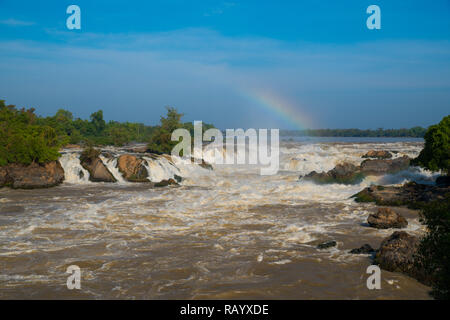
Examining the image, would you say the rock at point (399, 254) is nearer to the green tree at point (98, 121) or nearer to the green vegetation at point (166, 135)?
the green vegetation at point (166, 135)

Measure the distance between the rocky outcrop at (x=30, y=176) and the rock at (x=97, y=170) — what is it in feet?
6.66

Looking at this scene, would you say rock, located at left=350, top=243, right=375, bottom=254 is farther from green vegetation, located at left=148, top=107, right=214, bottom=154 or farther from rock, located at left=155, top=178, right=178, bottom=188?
green vegetation, located at left=148, top=107, right=214, bottom=154

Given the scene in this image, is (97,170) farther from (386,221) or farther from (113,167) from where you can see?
(386,221)

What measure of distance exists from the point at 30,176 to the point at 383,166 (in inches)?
902

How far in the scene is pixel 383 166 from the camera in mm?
26156

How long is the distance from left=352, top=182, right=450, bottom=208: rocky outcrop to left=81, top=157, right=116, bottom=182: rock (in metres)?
16.2

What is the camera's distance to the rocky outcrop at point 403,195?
17484 millimetres

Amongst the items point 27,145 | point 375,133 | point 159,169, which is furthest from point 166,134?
point 375,133

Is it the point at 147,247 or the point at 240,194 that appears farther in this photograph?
the point at 240,194

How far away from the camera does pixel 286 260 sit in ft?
34.5

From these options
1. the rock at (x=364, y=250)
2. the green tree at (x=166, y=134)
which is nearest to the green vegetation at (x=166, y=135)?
the green tree at (x=166, y=134)
